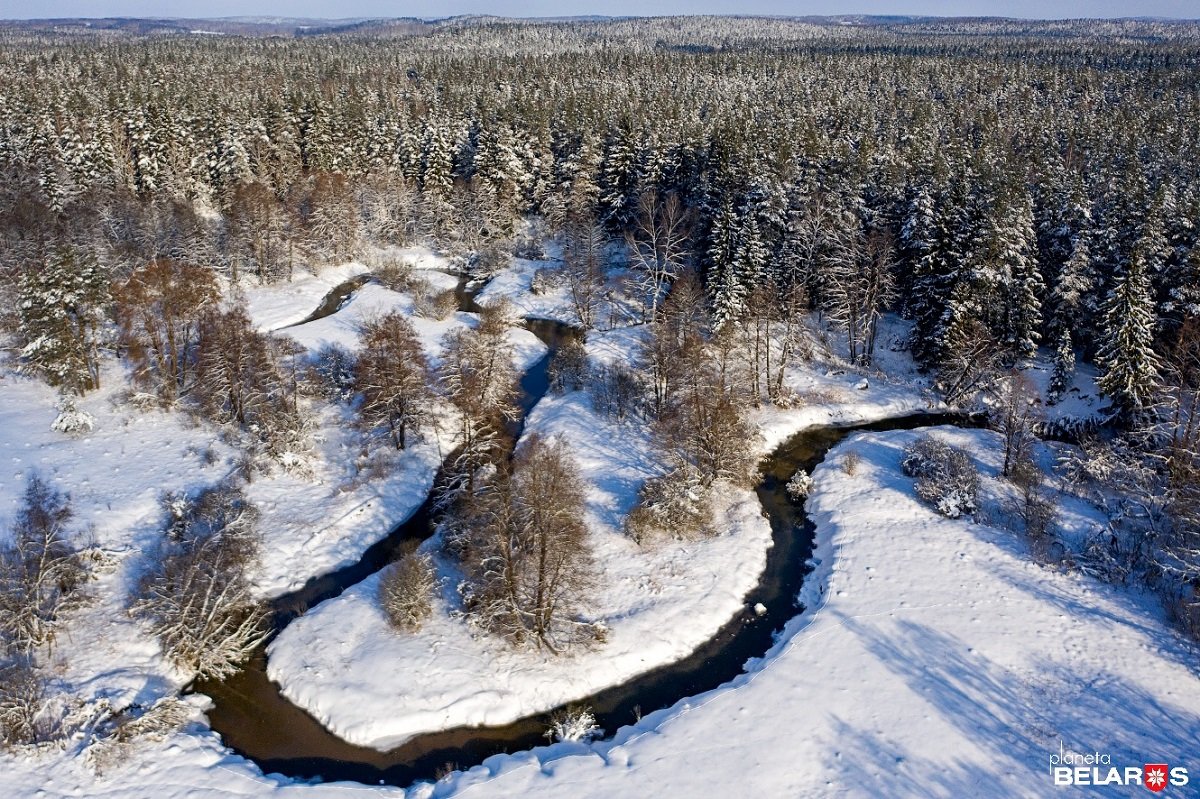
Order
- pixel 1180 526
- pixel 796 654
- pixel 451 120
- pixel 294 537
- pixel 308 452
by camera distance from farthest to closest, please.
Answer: pixel 451 120 → pixel 308 452 → pixel 294 537 → pixel 1180 526 → pixel 796 654

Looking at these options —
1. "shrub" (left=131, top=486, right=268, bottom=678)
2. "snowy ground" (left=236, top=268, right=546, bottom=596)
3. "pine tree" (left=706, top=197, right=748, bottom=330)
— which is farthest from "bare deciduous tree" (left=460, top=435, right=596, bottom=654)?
"pine tree" (left=706, top=197, right=748, bottom=330)

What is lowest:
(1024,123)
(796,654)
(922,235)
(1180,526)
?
(796,654)

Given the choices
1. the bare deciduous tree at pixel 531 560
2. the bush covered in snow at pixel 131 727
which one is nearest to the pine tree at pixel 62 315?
the bush covered in snow at pixel 131 727

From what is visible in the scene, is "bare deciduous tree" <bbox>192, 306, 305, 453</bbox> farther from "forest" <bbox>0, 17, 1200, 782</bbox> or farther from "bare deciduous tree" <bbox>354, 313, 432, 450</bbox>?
"bare deciduous tree" <bbox>354, 313, 432, 450</bbox>

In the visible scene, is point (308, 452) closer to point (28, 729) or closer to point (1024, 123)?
point (28, 729)

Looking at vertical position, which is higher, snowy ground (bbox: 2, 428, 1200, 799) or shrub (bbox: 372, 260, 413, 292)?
shrub (bbox: 372, 260, 413, 292)

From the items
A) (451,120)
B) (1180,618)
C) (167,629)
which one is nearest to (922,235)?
(1180,618)
